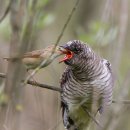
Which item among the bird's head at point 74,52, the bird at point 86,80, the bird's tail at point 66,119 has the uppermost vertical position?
the bird's head at point 74,52

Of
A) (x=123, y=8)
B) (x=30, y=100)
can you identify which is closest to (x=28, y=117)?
(x=30, y=100)

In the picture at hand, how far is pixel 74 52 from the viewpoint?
3.35m

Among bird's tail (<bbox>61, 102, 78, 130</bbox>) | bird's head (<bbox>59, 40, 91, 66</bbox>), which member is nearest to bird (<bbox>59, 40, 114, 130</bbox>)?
bird's head (<bbox>59, 40, 91, 66</bbox>)

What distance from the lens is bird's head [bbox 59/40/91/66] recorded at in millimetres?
3252

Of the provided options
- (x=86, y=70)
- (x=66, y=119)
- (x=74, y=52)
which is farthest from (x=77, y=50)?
(x=66, y=119)

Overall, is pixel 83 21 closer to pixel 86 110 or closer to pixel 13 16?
pixel 86 110

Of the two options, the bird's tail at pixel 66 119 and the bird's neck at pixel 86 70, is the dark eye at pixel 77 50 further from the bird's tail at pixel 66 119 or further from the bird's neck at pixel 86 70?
the bird's tail at pixel 66 119

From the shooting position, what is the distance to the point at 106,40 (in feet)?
14.6

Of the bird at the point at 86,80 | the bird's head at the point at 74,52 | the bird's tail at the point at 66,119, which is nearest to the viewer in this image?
the bird's head at the point at 74,52

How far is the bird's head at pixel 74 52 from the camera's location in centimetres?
325

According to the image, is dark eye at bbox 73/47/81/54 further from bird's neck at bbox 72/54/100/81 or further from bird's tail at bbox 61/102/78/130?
bird's tail at bbox 61/102/78/130

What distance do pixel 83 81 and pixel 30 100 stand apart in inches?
122

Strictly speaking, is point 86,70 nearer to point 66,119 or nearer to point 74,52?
point 74,52

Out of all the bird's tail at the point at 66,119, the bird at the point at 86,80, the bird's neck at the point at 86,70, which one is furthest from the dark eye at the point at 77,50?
the bird's tail at the point at 66,119
